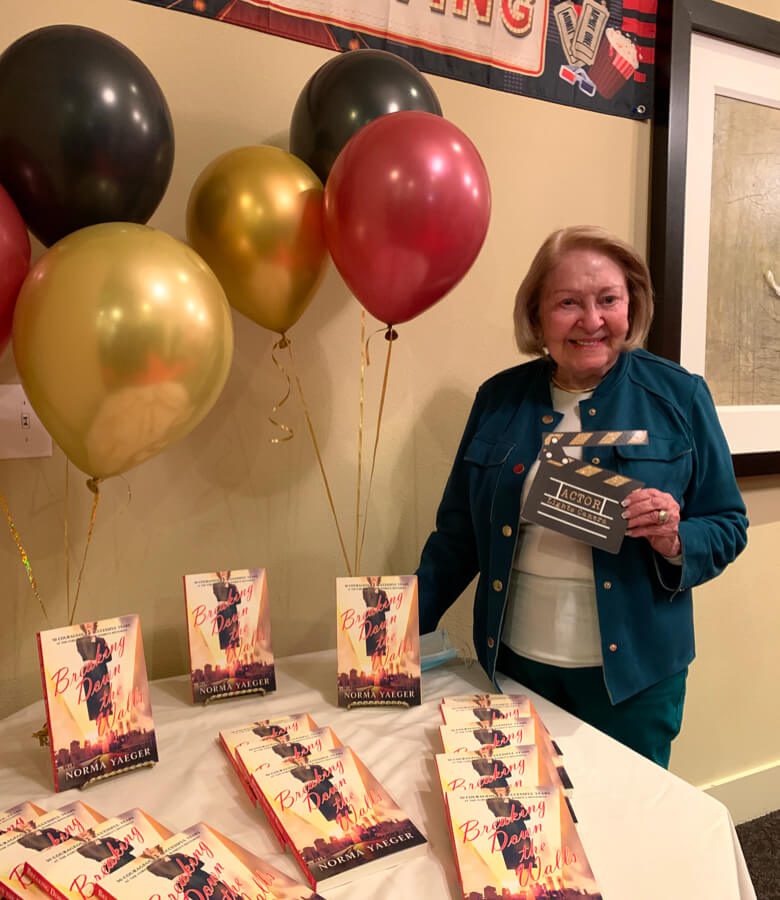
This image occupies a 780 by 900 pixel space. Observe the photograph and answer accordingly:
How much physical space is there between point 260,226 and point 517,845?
2.91 ft

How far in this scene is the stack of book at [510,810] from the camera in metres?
0.76

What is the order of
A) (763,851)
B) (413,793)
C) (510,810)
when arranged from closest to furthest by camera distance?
(510,810)
(413,793)
(763,851)

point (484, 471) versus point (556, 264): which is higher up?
point (556, 264)

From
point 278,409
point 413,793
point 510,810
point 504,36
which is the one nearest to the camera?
point 510,810

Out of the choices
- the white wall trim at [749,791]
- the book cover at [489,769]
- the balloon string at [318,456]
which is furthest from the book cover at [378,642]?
the white wall trim at [749,791]

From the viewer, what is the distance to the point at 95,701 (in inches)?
39.2

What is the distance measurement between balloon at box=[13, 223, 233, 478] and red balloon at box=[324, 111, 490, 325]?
0.84ft

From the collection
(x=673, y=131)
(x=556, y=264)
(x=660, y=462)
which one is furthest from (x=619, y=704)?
(x=673, y=131)

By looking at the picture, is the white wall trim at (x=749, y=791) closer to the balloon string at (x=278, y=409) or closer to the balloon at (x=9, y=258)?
the balloon string at (x=278, y=409)

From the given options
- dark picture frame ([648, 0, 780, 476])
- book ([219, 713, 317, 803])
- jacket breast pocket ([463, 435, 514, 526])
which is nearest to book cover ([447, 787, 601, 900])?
book ([219, 713, 317, 803])

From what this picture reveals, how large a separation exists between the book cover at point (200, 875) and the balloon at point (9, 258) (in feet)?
2.11

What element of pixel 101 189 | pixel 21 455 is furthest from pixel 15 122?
pixel 21 455

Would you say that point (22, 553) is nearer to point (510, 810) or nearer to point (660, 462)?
point (510, 810)

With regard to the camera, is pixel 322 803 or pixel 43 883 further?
pixel 322 803
